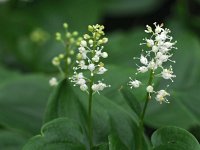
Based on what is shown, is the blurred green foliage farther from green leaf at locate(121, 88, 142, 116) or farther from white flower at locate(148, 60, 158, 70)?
white flower at locate(148, 60, 158, 70)

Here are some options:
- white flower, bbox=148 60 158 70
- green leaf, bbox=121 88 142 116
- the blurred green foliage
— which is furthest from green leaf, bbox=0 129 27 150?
white flower, bbox=148 60 158 70

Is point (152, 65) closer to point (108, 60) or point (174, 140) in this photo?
point (174, 140)

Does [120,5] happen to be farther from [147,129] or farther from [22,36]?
[147,129]

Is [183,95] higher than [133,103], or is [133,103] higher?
[183,95]

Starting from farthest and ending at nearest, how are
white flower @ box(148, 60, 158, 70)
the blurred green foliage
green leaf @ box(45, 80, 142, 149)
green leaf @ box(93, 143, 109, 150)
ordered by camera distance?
the blurred green foliage, green leaf @ box(45, 80, 142, 149), green leaf @ box(93, 143, 109, 150), white flower @ box(148, 60, 158, 70)

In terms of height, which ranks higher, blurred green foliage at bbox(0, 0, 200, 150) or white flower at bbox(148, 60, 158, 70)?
blurred green foliage at bbox(0, 0, 200, 150)

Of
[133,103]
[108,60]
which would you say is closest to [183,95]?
[133,103]
